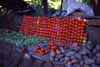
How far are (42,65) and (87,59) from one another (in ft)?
2.86

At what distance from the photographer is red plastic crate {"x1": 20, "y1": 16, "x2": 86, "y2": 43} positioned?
7.28m

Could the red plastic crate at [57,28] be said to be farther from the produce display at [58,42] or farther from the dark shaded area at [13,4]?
the dark shaded area at [13,4]

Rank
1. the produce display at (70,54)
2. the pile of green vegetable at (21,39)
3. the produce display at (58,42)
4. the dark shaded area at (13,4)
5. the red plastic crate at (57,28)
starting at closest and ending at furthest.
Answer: the produce display at (70,54)
the produce display at (58,42)
the red plastic crate at (57,28)
the pile of green vegetable at (21,39)
the dark shaded area at (13,4)

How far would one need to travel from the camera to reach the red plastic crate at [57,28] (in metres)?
7.28

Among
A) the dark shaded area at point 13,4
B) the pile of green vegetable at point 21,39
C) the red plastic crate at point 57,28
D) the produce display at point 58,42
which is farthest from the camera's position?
the dark shaded area at point 13,4

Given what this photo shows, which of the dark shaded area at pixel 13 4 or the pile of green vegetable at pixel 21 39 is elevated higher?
the dark shaded area at pixel 13 4

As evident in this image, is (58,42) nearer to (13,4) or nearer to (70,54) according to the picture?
(70,54)

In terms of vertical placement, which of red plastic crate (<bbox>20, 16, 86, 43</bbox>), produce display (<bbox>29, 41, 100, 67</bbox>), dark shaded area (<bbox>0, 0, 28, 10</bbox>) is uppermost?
dark shaded area (<bbox>0, 0, 28, 10</bbox>)

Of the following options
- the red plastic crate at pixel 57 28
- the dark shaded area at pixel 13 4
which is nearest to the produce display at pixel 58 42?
the red plastic crate at pixel 57 28

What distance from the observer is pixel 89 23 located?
7.18m

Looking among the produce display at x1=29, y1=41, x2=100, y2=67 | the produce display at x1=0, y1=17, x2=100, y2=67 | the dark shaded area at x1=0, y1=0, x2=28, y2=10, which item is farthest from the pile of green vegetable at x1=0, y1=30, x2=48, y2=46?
the dark shaded area at x1=0, y1=0, x2=28, y2=10

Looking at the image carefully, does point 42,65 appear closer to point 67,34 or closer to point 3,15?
point 67,34

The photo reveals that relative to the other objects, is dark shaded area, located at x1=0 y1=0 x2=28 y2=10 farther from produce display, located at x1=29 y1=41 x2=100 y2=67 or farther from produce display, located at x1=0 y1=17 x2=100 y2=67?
produce display, located at x1=29 y1=41 x2=100 y2=67

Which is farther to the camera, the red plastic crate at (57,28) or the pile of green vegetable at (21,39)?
the pile of green vegetable at (21,39)
